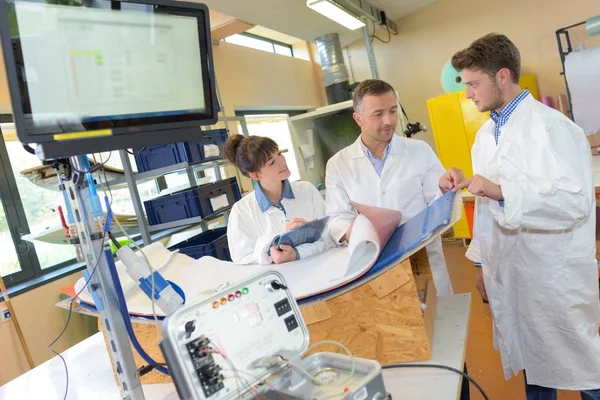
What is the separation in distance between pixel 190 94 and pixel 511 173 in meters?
1.12

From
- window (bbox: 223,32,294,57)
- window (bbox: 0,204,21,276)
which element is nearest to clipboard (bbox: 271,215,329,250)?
window (bbox: 0,204,21,276)

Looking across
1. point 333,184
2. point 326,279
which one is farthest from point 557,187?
point 333,184

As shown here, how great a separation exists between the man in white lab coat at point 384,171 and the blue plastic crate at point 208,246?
0.99 meters

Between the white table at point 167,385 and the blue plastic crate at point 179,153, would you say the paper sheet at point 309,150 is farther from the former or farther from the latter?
the white table at point 167,385

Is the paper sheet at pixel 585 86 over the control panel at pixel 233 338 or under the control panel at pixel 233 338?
over

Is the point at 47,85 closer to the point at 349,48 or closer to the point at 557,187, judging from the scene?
the point at 557,187

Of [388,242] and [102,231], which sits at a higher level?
[102,231]

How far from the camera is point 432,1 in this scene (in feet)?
17.6

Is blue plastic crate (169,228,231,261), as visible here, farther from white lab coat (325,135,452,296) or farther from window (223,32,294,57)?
window (223,32,294,57)

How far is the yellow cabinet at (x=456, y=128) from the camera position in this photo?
14.1ft

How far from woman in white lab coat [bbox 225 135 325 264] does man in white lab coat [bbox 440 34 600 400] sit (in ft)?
2.74

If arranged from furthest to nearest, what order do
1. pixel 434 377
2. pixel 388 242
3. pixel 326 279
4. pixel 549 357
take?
pixel 549 357 → pixel 388 242 → pixel 326 279 → pixel 434 377

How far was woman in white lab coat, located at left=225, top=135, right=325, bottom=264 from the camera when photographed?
197cm

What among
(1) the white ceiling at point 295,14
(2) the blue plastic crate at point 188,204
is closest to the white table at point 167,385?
(2) the blue plastic crate at point 188,204
